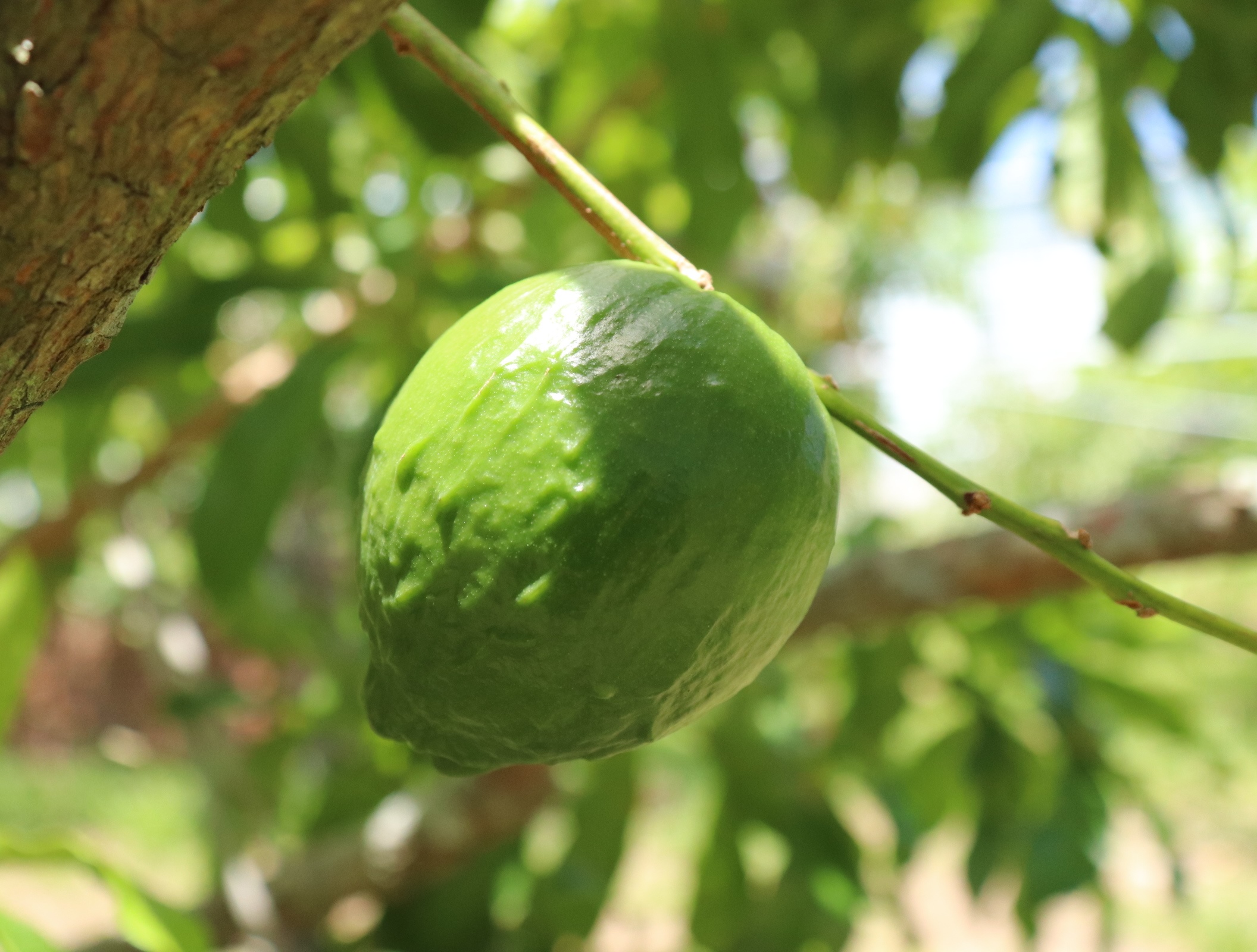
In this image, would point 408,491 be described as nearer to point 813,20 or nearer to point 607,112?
point 813,20

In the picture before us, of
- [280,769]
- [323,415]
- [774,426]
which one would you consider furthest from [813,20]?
[280,769]

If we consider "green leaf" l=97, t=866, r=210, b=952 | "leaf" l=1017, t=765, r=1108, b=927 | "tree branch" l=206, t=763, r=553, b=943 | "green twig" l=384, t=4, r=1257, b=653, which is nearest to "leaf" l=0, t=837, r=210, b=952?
"green leaf" l=97, t=866, r=210, b=952

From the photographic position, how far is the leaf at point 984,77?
1.54m

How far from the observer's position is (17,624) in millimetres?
1452

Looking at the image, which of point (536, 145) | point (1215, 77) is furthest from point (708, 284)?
point (1215, 77)

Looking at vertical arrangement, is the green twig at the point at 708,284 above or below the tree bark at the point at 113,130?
below

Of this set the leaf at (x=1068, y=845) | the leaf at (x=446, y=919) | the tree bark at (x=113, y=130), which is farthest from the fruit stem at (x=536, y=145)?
the leaf at (x=446, y=919)

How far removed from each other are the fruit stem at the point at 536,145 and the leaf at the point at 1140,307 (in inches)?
53.2

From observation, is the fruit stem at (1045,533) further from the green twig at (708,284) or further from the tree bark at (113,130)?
the tree bark at (113,130)

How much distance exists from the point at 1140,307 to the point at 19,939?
167 centimetres

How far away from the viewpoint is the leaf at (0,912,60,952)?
721 millimetres

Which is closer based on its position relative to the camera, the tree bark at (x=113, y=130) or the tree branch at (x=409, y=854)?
the tree bark at (x=113, y=130)

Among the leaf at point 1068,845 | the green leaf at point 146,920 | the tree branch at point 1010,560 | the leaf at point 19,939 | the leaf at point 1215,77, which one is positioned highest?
the leaf at point 19,939

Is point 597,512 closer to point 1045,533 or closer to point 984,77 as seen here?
point 1045,533
